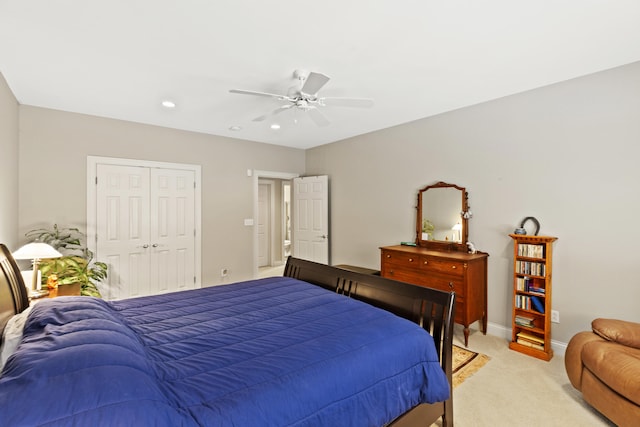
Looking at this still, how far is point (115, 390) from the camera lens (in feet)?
3.11

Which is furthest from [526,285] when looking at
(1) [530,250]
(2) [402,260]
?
(2) [402,260]

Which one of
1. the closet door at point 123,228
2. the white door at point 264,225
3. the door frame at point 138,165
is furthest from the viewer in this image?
the white door at point 264,225

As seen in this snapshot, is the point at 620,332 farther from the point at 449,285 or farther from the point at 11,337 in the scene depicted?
the point at 11,337

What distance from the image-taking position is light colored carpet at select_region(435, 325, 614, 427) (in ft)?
6.67

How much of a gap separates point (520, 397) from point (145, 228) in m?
4.68

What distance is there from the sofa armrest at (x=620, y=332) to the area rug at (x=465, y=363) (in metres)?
0.95

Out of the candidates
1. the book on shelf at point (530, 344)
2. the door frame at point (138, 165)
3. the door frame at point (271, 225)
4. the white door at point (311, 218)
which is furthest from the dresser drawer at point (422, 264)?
the door frame at point (271, 225)

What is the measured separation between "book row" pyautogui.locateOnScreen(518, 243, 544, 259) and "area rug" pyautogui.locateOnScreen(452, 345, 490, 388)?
3.49 feet

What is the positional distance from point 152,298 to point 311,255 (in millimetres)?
3530

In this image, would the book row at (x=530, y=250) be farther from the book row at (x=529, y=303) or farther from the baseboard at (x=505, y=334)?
the baseboard at (x=505, y=334)

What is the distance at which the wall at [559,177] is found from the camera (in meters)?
2.62

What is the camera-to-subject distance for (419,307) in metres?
2.00

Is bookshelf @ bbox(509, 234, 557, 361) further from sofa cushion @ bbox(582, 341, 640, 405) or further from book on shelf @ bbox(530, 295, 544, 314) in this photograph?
sofa cushion @ bbox(582, 341, 640, 405)

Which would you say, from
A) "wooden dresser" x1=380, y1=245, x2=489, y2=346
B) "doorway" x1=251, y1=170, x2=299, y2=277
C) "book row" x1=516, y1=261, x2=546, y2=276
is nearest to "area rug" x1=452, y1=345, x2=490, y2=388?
"wooden dresser" x1=380, y1=245, x2=489, y2=346
